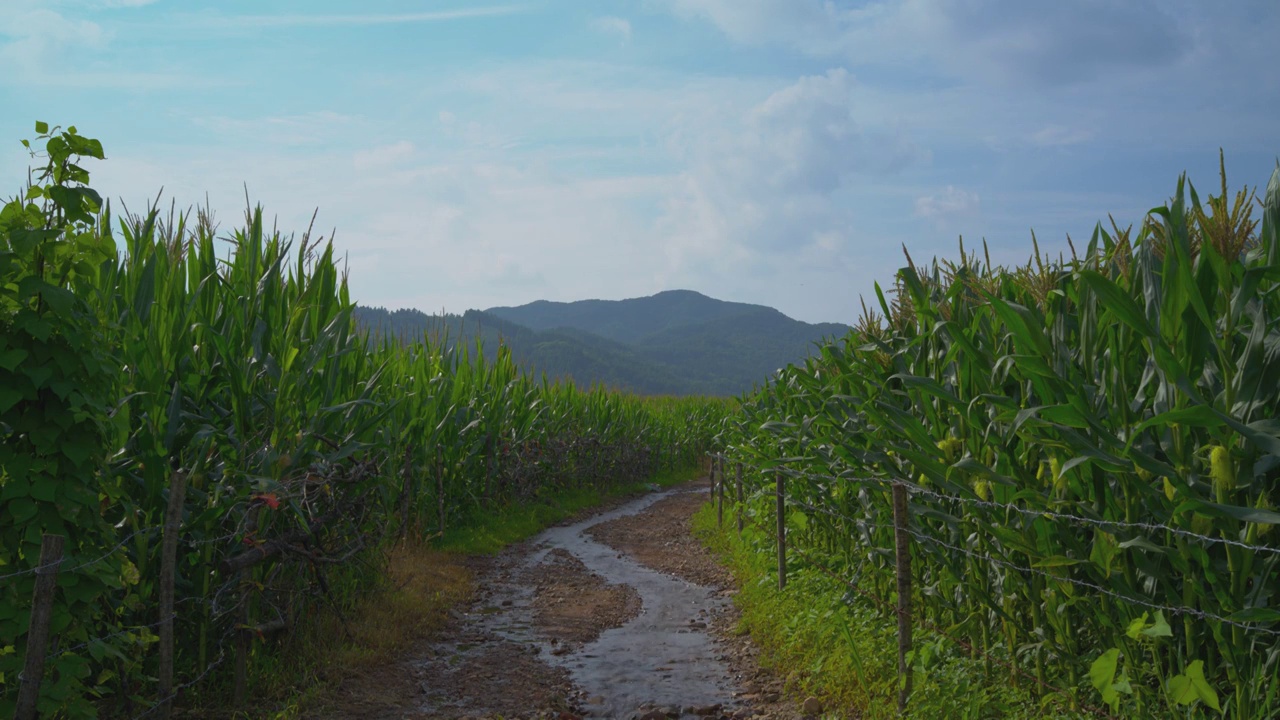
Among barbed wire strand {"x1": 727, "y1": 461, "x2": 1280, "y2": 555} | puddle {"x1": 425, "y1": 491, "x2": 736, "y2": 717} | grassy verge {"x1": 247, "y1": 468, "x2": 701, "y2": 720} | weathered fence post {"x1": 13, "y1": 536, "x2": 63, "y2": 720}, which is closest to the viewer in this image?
barbed wire strand {"x1": 727, "y1": 461, "x2": 1280, "y2": 555}

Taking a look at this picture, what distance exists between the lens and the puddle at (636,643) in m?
6.56

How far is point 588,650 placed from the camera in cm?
793

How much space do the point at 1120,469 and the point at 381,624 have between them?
6277mm

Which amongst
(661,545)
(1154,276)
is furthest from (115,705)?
(661,545)

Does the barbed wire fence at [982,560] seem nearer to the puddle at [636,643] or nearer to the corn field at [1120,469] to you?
the corn field at [1120,469]

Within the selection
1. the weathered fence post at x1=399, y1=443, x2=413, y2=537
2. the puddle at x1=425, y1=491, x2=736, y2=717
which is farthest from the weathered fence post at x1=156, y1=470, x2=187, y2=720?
the weathered fence post at x1=399, y1=443, x2=413, y2=537

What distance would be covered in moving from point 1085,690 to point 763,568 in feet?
19.3

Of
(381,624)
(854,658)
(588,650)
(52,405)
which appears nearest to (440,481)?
(381,624)

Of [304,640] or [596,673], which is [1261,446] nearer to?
[596,673]

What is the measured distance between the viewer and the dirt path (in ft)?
20.5

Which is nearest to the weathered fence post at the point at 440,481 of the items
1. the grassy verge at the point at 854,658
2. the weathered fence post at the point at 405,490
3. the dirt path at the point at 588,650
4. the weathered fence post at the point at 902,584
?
the weathered fence post at the point at 405,490

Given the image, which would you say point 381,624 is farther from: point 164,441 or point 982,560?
point 982,560

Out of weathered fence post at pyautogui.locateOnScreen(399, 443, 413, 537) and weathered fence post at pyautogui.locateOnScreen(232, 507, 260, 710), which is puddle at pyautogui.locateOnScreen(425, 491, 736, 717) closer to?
weathered fence post at pyautogui.locateOnScreen(232, 507, 260, 710)

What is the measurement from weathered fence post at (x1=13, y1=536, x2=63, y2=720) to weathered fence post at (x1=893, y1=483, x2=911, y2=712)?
4.56 meters
